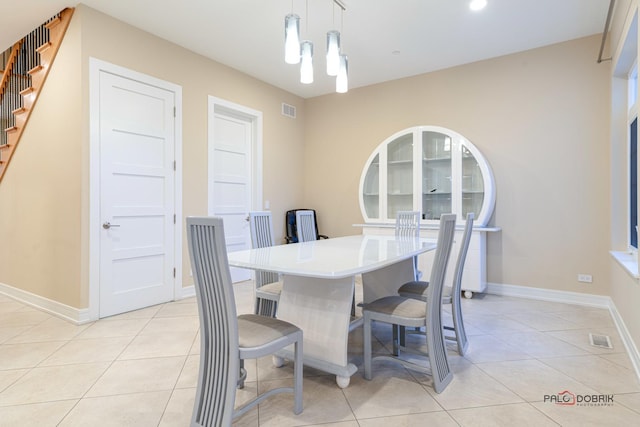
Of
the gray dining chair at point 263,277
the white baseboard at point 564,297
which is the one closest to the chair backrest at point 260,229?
the gray dining chair at point 263,277

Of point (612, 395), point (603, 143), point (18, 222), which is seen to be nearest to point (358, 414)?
point (612, 395)

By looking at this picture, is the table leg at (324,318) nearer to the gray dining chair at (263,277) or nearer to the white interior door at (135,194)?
the gray dining chair at (263,277)

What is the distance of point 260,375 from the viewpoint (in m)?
2.26

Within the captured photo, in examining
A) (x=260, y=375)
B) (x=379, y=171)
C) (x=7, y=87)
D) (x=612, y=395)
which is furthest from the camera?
(x=379, y=171)

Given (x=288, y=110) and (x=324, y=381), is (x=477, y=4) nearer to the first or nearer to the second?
(x=288, y=110)

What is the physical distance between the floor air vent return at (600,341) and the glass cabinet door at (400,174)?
239 cm

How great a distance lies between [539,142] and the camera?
4.12m

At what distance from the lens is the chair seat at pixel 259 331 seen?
162 centimetres

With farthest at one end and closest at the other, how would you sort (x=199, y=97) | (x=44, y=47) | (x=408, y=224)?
(x=199, y=97) < (x=408, y=224) < (x=44, y=47)

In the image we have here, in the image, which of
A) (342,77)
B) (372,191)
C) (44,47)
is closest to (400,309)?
(342,77)

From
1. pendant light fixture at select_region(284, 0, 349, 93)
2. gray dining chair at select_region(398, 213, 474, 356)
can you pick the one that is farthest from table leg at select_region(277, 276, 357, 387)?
pendant light fixture at select_region(284, 0, 349, 93)

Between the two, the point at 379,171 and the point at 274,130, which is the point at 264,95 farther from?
the point at 379,171

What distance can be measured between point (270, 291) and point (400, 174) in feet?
9.48

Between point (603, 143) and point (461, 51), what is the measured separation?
183 cm
